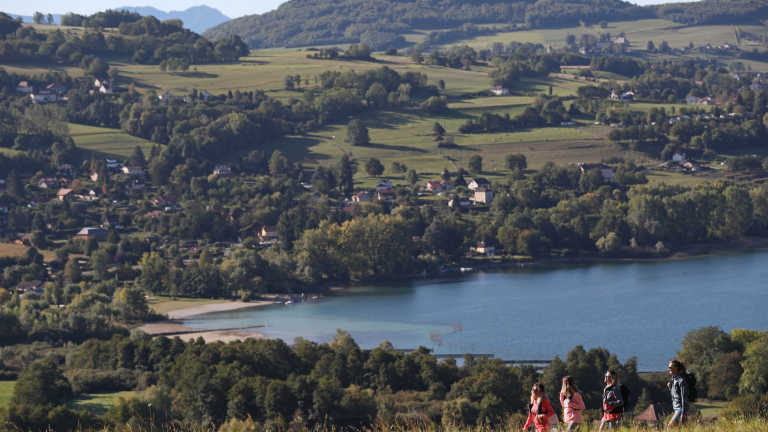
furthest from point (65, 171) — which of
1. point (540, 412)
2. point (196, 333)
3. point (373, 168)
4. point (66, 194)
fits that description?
point (540, 412)

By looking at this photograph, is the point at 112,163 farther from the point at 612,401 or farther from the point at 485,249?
the point at 612,401

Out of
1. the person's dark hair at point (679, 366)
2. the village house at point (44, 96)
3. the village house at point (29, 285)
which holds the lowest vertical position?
the village house at point (29, 285)

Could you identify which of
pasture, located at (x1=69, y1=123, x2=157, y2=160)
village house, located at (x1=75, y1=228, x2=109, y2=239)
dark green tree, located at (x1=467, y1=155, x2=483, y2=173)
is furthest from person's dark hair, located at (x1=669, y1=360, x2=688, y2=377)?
pasture, located at (x1=69, y1=123, x2=157, y2=160)

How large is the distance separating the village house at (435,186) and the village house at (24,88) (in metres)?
48.7

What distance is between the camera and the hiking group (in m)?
9.25

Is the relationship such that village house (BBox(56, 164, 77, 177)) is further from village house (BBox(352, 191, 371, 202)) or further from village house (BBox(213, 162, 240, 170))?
village house (BBox(352, 191, 371, 202))

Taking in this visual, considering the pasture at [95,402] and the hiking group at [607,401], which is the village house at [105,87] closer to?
the pasture at [95,402]

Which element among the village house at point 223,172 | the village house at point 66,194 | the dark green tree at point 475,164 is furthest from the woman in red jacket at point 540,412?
the village house at point 223,172

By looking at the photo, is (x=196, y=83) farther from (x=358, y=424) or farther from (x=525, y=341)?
(x=358, y=424)

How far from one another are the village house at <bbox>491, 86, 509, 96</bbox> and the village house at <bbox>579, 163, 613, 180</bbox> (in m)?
27.1

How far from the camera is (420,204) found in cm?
7262

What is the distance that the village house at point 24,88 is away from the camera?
320ft

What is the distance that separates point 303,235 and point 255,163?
72.1 ft

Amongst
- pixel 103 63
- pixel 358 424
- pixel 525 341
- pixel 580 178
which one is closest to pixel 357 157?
pixel 580 178
